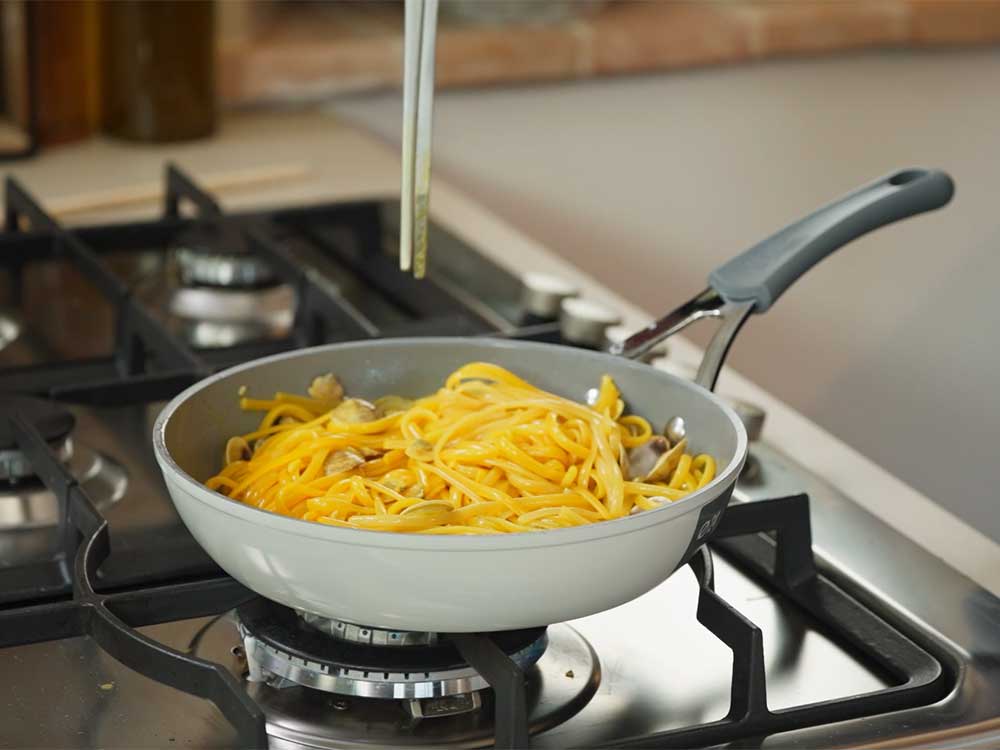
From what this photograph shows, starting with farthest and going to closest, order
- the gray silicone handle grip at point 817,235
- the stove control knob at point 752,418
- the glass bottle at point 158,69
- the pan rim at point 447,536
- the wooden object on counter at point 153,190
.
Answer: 1. the glass bottle at point 158,69
2. the wooden object on counter at point 153,190
3. the stove control knob at point 752,418
4. the gray silicone handle grip at point 817,235
5. the pan rim at point 447,536

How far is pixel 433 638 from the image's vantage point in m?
0.64

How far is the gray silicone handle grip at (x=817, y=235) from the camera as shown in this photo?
77 centimetres

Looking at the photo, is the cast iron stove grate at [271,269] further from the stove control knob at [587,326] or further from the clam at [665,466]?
the clam at [665,466]

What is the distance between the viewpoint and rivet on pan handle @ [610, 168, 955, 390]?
774 mm

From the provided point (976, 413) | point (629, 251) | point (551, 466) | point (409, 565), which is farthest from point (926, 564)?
point (629, 251)

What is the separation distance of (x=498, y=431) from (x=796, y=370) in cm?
97

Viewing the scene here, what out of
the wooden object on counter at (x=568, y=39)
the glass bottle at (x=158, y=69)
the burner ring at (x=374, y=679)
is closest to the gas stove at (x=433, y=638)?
the burner ring at (x=374, y=679)

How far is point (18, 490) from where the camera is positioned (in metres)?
0.81

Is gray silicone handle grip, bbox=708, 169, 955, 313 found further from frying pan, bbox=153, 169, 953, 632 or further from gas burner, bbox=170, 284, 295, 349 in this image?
gas burner, bbox=170, 284, 295, 349

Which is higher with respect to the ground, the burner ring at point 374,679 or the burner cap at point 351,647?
the burner cap at point 351,647

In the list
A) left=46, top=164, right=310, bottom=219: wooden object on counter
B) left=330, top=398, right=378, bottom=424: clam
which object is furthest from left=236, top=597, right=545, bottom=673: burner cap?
left=46, top=164, right=310, bottom=219: wooden object on counter

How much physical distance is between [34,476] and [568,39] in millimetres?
1141

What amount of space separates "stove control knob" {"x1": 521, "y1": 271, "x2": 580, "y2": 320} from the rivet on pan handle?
0.26m

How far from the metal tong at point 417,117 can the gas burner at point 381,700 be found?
17cm
